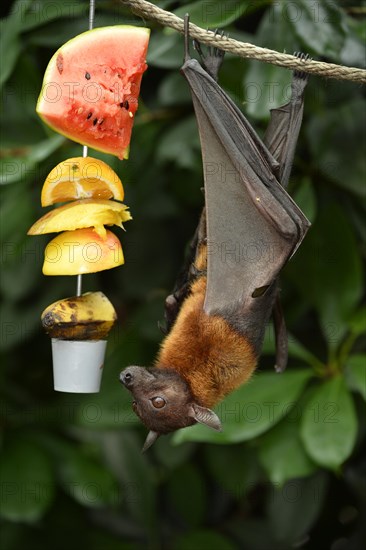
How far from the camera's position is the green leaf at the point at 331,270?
2.69 meters

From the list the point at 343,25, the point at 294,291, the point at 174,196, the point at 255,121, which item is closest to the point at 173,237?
the point at 174,196

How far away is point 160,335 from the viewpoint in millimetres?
2844

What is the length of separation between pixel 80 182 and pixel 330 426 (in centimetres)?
114

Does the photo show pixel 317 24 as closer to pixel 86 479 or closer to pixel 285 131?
pixel 285 131

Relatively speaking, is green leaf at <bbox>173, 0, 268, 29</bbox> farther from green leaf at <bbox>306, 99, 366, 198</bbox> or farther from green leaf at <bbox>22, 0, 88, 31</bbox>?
green leaf at <bbox>306, 99, 366, 198</bbox>

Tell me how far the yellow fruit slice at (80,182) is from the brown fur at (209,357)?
0.36 metres

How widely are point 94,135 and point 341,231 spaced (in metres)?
1.16

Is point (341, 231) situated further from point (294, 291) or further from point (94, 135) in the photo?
point (94, 135)

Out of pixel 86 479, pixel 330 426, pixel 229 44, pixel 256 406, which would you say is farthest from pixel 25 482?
pixel 229 44

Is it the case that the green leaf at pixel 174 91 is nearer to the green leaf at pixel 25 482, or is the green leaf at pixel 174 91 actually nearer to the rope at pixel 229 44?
the rope at pixel 229 44

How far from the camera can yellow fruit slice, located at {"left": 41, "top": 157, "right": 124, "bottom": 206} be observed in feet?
5.39

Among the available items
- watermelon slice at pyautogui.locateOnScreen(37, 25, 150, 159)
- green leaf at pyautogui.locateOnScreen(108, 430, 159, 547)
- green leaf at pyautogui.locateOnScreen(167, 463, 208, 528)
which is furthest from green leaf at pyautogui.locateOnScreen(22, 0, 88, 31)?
green leaf at pyautogui.locateOnScreen(167, 463, 208, 528)

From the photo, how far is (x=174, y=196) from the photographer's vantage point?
3.07 meters

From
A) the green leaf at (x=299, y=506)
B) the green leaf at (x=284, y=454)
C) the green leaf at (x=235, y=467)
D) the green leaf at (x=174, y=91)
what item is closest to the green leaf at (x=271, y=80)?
the green leaf at (x=174, y=91)
